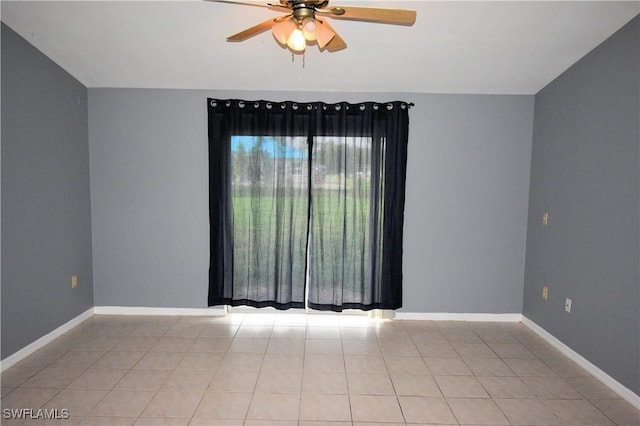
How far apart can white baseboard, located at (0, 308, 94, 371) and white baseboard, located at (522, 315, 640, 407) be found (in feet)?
14.4

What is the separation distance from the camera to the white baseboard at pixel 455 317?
3.56 meters

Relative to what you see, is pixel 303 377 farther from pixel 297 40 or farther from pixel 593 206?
pixel 593 206

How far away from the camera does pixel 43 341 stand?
2875 mm

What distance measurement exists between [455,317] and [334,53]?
287 cm

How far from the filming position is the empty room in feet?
7.41

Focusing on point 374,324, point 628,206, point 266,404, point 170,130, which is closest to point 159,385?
point 266,404

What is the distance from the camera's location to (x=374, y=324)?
346 cm

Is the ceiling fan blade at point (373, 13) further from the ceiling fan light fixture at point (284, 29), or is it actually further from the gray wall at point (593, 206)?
the gray wall at point (593, 206)

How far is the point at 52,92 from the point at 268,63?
6.22ft

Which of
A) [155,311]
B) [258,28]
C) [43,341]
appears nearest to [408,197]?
[258,28]

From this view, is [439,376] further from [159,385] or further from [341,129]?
[341,129]

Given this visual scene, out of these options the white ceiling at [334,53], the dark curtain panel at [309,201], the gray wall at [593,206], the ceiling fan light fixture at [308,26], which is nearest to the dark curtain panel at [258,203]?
the dark curtain panel at [309,201]

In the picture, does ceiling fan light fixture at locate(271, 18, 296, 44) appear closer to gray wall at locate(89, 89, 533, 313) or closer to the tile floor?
gray wall at locate(89, 89, 533, 313)

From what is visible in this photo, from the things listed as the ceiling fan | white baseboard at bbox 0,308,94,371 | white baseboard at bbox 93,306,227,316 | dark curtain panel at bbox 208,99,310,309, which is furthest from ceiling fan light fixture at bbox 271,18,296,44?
white baseboard at bbox 0,308,94,371
